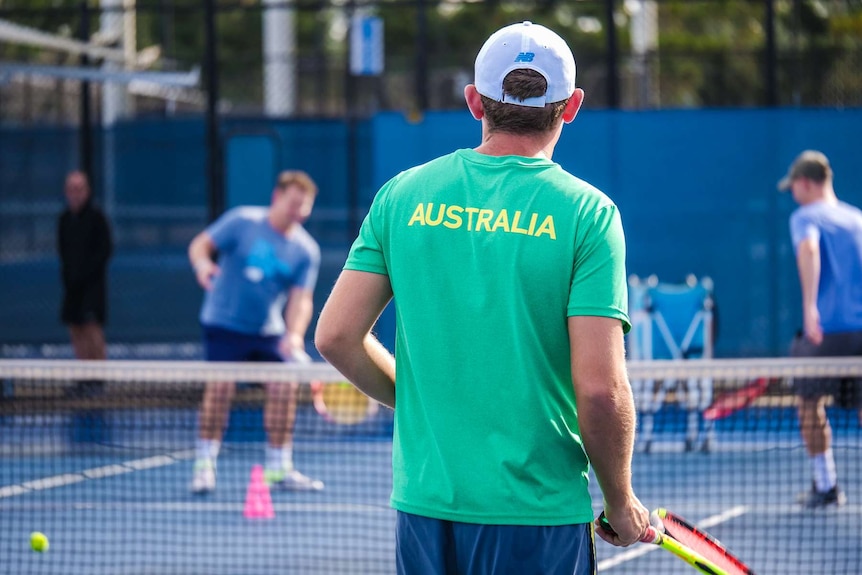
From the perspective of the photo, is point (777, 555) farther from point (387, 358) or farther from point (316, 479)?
point (387, 358)

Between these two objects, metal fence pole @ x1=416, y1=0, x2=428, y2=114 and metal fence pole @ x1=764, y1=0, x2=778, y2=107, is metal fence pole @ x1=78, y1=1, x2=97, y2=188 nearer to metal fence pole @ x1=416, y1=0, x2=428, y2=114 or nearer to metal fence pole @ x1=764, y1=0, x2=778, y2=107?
metal fence pole @ x1=416, y1=0, x2=428, y2=114

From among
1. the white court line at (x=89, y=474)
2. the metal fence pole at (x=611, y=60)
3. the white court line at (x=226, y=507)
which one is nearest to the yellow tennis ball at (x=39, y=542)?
the white court line at (x=226, y=507)

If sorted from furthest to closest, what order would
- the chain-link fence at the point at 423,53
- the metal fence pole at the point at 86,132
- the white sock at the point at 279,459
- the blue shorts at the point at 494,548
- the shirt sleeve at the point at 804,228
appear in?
the chain-link fence at the point at 423,53 < the metal fence pole at the point at 86,132 < the white sock at the point at 279,459 < the shirt sleeve at the point at 804,228 < the blue shorts at the point at 494,548

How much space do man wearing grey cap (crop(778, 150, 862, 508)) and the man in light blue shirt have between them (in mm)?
2703

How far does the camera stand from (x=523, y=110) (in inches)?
94.0

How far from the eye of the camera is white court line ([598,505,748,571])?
5484 millimetres

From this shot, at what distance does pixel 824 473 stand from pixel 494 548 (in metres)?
4.47

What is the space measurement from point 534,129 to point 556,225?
23 cm

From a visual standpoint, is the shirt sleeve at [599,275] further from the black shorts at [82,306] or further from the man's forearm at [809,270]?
the black shorts at [82,306]

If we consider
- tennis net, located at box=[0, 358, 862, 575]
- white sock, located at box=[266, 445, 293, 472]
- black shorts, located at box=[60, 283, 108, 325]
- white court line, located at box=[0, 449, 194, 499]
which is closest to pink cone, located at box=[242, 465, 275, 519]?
tennis net, located at box=[0, 358, 862, 575]

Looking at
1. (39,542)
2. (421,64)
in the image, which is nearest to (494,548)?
(39,542)

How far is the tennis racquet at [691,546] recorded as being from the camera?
2.60m

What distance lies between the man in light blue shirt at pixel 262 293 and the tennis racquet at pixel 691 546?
4.22 m

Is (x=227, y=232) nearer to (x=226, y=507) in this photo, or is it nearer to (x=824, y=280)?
(x=226, y=507)
